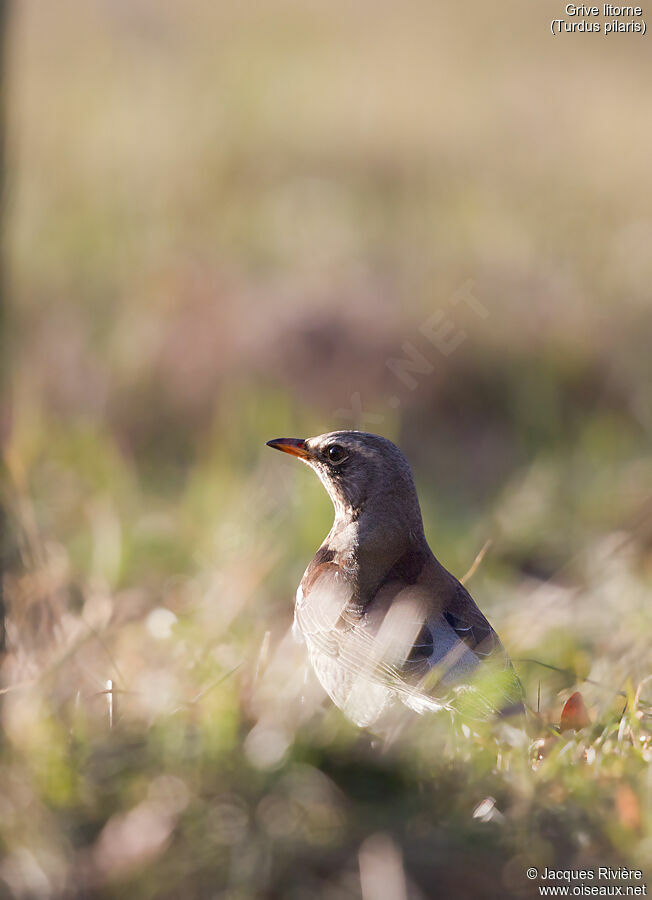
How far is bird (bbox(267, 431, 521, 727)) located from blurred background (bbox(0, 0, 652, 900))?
0.14 metres

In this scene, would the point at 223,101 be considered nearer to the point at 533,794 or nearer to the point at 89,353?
the point at 89,353

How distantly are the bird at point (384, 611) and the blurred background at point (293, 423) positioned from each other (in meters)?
0.14

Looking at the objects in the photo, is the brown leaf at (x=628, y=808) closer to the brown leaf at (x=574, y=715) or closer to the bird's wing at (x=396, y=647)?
the bird's wing at (x=396, y=647)

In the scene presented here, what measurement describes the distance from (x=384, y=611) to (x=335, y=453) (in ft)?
2.29

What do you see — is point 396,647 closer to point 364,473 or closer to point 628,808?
point 364,473

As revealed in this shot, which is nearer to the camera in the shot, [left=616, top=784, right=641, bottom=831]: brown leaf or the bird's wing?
[left=616, top=784, right=641, bottom=831]: brown leaf

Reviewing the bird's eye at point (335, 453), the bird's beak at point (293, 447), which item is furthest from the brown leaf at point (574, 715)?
the bird's beak at point (293, 447)

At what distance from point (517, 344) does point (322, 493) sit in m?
3.17

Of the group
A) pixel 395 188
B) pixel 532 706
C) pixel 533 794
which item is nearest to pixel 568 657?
pixel 532 706

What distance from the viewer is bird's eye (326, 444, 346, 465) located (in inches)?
154

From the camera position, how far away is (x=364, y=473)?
3838 mm

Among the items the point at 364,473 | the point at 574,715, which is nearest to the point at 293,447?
the point at 364,473

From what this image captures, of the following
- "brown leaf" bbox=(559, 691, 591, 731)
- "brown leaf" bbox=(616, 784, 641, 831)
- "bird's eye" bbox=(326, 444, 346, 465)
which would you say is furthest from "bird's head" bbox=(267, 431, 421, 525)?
"brown leaf" bbox=(616, 784, 641, 831)

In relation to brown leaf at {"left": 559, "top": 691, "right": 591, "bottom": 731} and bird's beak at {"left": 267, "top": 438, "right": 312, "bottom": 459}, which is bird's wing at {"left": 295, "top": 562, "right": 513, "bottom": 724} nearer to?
brown leaf at {"left": 559, "top": 691, "right": 591, "bottom": 731}
